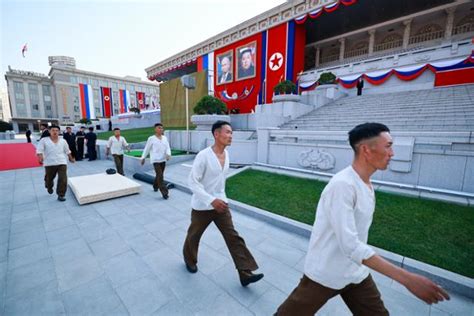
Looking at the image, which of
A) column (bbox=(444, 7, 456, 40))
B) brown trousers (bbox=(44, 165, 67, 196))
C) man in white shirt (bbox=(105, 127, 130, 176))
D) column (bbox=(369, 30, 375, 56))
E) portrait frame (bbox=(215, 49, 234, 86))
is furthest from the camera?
portrait frame (bbox=(215, 49, 234, 86))

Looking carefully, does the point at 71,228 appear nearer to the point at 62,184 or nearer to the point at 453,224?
the point at 62,184

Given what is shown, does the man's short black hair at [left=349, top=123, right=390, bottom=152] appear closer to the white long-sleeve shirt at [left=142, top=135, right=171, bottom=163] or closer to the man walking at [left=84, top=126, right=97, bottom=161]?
the white long-sleeve shirt at [left=142, top=135, right=171, bottom=163]

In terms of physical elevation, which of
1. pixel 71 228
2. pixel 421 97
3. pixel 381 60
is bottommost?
pixel 71 228

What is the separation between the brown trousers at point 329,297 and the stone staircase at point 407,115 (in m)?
6.84

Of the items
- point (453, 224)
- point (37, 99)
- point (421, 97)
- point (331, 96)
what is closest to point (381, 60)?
point (331, 96)

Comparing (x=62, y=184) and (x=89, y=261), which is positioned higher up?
(x=62, y=184)

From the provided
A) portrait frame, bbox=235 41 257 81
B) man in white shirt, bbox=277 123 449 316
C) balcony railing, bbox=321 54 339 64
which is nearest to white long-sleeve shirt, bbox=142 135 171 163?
man in white shirt, bbox=277 123 449 316

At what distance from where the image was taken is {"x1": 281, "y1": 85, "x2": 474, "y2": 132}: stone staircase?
6.62m

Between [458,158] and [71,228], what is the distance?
7683 millimetres

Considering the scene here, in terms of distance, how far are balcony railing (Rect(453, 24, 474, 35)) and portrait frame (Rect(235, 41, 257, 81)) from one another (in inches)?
598

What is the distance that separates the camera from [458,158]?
14.3 ft

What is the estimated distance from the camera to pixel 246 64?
792 inches

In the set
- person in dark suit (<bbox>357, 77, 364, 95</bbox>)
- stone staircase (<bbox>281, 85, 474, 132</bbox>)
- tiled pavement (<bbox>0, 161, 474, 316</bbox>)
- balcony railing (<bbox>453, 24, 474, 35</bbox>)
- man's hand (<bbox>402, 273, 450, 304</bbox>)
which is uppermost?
balcony railing (<bbox>453, 24, 474, 35</bbox>)

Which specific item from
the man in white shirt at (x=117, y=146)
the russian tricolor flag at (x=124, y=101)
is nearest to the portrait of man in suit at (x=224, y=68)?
the man in white shirt at (x=117, y=146)
